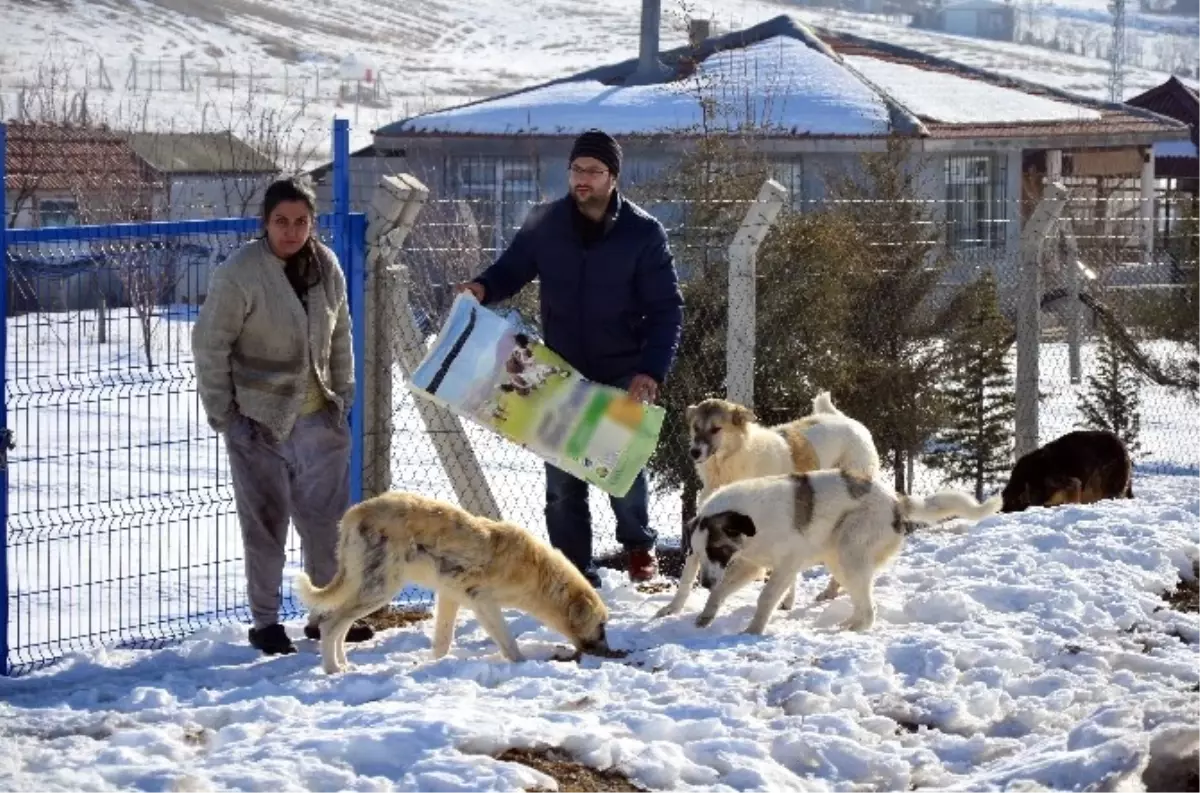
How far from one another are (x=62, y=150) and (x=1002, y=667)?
20.1 m

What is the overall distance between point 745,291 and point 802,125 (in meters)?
22.0

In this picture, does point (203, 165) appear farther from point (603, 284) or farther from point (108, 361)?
point (603, 284)

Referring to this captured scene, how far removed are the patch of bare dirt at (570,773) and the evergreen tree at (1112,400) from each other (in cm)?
1261

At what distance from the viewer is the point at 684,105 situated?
33.1 meters

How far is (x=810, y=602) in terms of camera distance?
372 inches

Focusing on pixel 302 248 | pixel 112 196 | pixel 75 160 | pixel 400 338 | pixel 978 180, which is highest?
pixel 978 180

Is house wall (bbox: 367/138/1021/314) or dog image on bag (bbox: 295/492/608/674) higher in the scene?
Answer: house wall (bbox: 367/138/1021/314)

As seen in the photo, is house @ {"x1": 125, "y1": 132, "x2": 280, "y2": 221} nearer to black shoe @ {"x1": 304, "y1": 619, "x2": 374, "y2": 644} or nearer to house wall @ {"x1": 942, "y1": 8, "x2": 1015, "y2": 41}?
black shoe @ {"x1": 304, "y1": 619, "x2": 374, "y2": 644}

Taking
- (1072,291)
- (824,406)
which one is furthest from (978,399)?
(824,406)

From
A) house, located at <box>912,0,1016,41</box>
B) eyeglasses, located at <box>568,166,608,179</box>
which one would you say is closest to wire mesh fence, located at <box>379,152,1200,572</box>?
eyeglasses, located at <box>568,166,608,179</box>

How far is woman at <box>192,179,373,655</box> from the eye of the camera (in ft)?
25.9

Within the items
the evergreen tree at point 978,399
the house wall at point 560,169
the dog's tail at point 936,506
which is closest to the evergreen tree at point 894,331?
the evergreen tree at point 978,399

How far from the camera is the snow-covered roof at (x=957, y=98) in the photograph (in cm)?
3494

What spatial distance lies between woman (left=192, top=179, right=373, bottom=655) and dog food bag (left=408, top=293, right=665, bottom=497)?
0.75 m
